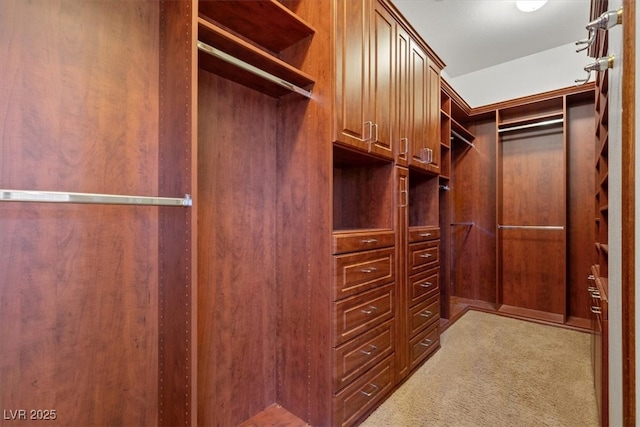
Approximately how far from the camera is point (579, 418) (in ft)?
5.52

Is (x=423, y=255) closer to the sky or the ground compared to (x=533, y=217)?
closer to the ground

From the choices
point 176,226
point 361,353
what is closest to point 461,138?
point 361,353

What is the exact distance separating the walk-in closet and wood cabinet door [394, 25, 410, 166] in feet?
0.05

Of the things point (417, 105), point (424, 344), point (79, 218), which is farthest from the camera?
point (424, 344)

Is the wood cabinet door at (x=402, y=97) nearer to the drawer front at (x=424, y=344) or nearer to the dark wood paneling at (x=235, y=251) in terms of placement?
the dark wood paneling at (x=235, y=251)

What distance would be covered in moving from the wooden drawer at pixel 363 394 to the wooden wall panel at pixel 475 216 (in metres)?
2.35

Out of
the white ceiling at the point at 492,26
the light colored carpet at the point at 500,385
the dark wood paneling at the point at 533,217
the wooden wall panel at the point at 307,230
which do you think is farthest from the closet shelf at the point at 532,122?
the wooden wall panel at the point at 307,230

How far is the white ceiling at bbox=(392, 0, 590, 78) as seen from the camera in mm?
2639

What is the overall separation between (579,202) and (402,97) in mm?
2574

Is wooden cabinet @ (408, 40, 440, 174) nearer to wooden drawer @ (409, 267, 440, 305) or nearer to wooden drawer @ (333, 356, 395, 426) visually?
wooden drawer @ (409, 267, 440, 305)

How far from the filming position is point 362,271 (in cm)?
167

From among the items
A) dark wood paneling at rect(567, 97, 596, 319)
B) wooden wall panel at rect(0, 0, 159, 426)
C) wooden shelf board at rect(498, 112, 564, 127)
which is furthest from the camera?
wooden shelf board at rect(498, 112, 564, 127)

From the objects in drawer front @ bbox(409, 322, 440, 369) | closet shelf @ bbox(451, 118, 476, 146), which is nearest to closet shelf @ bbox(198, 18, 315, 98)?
drawer front @ bbox(409, 322, 440, 369)

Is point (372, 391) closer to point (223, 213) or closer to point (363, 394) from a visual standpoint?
point (363, 394)
